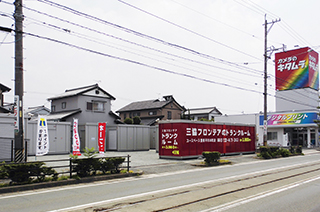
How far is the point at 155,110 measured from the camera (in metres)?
56.7

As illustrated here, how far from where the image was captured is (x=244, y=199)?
8.48m

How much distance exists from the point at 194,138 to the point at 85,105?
17539 millimetres

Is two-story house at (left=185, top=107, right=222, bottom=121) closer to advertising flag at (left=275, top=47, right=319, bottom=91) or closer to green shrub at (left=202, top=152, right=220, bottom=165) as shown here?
advertising flag at (left=275, top=47, right=319, bottom=91)

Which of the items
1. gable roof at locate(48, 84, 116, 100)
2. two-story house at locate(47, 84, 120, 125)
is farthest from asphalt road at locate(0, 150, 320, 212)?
gable roof at locate(48, 84, 116, 100)

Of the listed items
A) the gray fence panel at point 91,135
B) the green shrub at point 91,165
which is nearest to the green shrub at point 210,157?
the green shrub at point 91,165

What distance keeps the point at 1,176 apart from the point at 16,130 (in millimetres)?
2062

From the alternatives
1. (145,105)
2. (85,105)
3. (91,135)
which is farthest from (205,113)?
(91,135)

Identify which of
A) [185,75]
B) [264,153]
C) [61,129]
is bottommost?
[264,153]

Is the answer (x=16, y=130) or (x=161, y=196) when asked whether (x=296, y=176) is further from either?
(x=16, y=130)

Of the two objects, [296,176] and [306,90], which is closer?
[296,176]

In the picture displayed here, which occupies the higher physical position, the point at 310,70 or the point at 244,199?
the point at 310,70

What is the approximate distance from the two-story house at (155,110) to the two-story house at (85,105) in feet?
60.5

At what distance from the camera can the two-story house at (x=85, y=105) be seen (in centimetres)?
3431

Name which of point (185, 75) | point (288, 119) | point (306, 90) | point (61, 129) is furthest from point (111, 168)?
point (306, 90)
